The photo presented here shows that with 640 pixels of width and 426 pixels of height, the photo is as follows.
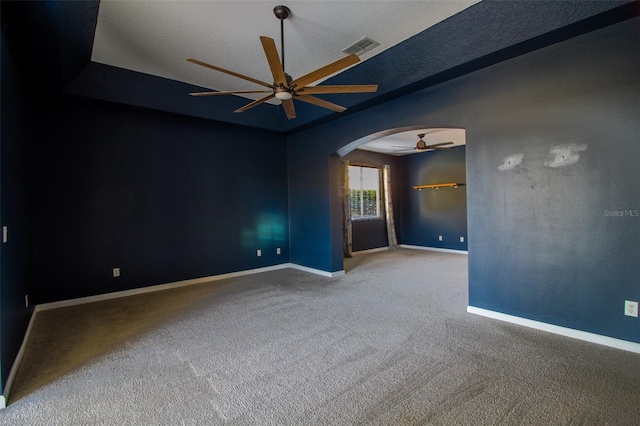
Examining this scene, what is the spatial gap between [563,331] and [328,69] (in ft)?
10.4

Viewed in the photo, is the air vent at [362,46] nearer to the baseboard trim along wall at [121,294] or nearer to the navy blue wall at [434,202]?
the baseboard trim along wall at [121,294]

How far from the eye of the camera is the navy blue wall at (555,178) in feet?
8.03

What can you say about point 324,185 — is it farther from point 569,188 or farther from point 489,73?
point 569,188

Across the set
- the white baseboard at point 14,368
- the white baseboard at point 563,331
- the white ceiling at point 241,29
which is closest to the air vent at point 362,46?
the white ceiling at point 241,29

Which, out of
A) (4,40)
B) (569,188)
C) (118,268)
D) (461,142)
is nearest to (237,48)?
(4,40)

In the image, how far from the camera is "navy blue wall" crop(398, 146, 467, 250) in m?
7.75

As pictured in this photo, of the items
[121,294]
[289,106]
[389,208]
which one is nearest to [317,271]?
[121,294]

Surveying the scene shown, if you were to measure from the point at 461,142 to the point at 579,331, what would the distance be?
219 inches

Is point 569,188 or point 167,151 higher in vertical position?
point 167,151

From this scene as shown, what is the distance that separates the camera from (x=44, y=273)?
3.76 metres

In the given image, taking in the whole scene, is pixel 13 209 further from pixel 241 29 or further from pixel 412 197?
pixel 412 197

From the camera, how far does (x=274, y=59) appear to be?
7.50 feet

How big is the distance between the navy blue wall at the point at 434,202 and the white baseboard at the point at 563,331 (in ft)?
15.6

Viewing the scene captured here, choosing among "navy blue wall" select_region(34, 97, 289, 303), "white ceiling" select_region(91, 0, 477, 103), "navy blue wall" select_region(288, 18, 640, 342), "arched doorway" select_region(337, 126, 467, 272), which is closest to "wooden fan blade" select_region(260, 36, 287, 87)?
"white ceiling" select_region(91, 0, 477, 103)
